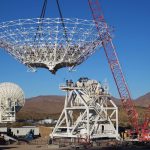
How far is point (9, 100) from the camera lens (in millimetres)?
114938

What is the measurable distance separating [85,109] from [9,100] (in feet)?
157

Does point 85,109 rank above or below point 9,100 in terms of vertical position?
below

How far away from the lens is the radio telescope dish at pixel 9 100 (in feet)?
377

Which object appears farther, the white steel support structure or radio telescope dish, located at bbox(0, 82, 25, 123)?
radio telescope dish, located at bbox(0, 82, 25, 123)

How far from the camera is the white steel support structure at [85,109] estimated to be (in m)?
71.5

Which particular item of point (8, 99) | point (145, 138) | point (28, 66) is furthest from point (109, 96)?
point (8, 99)

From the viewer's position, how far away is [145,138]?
71.9 m

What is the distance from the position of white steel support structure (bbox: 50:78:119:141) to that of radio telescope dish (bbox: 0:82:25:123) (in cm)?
4169

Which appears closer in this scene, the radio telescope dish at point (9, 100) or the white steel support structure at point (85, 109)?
the white steel support structure at point (85, 109)

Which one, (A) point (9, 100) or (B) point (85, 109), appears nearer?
(B) point (85, 109)

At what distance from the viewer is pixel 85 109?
71.1 metres

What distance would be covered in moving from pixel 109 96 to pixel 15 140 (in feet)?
60.6

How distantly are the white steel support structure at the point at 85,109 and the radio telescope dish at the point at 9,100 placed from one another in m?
41.7

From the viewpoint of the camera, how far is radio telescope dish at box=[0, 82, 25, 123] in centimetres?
11500
